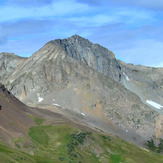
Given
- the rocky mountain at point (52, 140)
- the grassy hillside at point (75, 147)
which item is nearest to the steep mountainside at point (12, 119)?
the rocky mountain at point (52, 140)

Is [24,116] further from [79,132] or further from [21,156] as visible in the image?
[21,156]

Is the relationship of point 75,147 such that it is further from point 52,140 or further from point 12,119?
point 12,119

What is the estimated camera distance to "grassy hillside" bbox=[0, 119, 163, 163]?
124 meters

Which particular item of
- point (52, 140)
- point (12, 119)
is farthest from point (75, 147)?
point (12, 119)

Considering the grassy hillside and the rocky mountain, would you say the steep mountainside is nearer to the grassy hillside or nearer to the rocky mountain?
the rocky mountain

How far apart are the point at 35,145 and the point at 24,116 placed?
26.3 metres

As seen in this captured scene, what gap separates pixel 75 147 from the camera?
5359 inches

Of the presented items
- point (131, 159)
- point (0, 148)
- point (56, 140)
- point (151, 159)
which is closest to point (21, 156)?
point (0, 148)

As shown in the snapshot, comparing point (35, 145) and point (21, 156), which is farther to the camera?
point (35, 145)

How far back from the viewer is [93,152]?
142 metres

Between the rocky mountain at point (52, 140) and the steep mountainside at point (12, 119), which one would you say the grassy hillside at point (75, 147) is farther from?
the steep mountainside at point (12, 119)

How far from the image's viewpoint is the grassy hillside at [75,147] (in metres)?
124

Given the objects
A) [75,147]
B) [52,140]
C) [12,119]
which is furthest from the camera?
[12,119]

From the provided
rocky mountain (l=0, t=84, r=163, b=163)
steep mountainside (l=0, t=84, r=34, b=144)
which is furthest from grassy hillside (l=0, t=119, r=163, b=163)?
steep mountainside (l=0, t=84, r=34, b=144)
